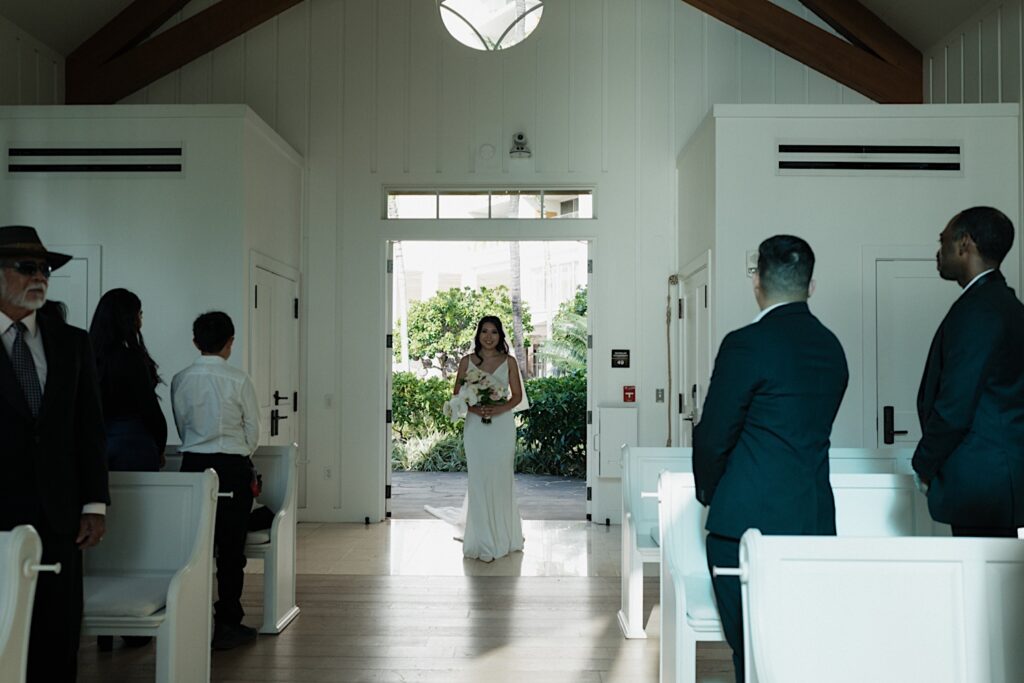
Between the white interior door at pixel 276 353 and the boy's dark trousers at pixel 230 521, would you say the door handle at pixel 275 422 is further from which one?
the boy's dark trousers at pixel 230 521

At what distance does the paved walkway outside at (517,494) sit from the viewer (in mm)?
9352

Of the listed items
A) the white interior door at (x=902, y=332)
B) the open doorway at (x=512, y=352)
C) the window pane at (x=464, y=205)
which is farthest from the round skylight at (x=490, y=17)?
the white interior door at (x=902, y=332)

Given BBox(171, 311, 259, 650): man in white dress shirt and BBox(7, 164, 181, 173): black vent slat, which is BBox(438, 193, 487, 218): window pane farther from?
BBox(171, 311, 259, 650): man in white dress shirt

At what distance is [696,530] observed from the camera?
12.2 feet

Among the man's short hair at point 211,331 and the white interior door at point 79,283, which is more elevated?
the white interior door at point 79,283

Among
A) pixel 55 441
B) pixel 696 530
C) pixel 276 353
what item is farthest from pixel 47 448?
pixel 276 353

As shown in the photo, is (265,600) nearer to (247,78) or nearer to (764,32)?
(247,78)

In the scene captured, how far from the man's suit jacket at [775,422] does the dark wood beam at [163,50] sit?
671 centimetres

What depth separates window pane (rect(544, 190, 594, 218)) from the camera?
865cm

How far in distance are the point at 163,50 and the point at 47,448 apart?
20.2ft

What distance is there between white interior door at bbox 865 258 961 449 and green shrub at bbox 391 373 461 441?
8.98 m

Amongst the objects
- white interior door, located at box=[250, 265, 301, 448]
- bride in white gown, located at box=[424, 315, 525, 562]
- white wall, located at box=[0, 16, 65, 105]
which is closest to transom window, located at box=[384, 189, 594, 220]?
white interior door, located at box=[250, 265, 301, 448]

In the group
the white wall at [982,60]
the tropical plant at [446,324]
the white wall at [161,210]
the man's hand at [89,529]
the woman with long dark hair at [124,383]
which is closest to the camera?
the man's hand at [89,529]

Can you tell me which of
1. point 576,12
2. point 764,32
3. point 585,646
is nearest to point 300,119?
point 576,12
